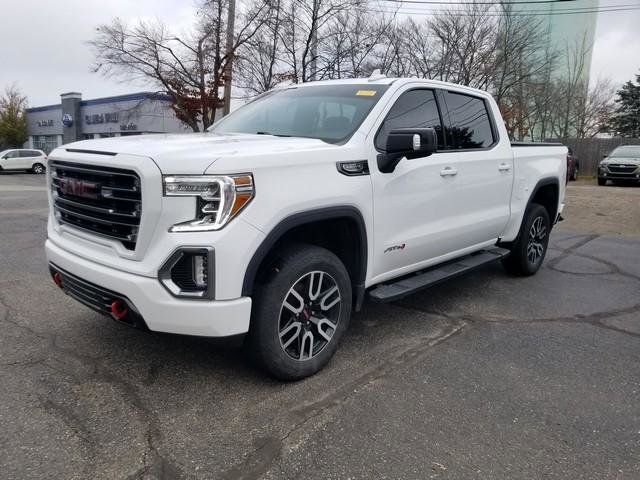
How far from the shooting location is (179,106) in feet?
78.2

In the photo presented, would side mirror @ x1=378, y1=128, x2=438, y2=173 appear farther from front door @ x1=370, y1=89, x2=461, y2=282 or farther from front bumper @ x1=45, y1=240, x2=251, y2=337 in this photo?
front bumper @ x1=45, y1=240, x2=251, y2=337

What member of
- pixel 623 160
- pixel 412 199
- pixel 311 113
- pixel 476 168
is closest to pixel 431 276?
pixel 412 199

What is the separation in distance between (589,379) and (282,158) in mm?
2518

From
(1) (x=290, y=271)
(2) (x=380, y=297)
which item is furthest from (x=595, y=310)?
(1) (x=290, y=271)

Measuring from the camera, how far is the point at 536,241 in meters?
6.21

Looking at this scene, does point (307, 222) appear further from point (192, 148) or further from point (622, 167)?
point (622, 167)

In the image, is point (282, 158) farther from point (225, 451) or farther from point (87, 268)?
point (225, 451)

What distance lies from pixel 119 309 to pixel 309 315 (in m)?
1.13

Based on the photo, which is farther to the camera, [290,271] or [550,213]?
[550,213]

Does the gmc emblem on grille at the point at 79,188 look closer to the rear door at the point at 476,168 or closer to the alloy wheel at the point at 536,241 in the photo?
the rear door at the point at 476,168

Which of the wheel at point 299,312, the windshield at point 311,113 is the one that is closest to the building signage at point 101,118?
the windshield at point 311,113

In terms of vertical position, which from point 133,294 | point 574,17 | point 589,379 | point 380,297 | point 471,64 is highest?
point 574,17

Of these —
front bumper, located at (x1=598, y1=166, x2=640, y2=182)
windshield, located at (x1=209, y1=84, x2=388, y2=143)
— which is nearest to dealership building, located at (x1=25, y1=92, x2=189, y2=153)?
front bumper, located at (x1=598, y1=166, x2=640, y2=182)

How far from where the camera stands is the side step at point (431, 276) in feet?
12.6
